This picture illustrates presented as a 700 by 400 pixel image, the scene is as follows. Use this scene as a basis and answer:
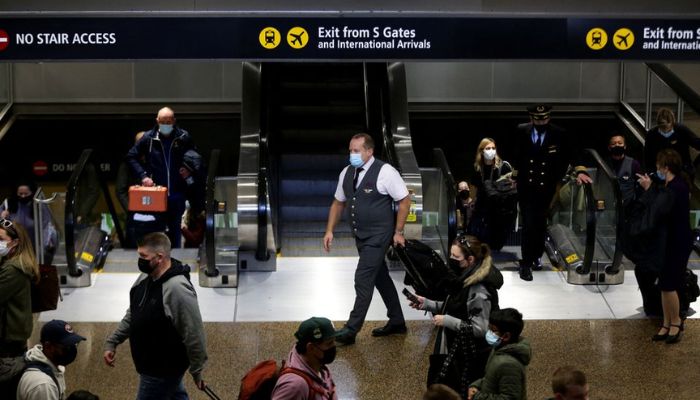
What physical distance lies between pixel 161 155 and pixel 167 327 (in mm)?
5388

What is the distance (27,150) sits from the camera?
17.4 metres

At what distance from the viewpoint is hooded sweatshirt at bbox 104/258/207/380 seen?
6254 mm

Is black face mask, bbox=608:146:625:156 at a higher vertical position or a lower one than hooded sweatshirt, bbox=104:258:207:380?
higher

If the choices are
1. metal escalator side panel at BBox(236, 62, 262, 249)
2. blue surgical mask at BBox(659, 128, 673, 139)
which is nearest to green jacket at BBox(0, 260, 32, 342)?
metal escalator side panel at BBox(236, 62, 262, 249)

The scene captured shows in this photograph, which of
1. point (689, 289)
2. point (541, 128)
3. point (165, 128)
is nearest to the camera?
point (689, 289)

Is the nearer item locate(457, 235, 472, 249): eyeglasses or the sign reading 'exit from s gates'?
locate(457, 235, 472, 249): eyeglasses

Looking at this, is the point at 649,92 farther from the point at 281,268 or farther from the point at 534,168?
the point at 281,268

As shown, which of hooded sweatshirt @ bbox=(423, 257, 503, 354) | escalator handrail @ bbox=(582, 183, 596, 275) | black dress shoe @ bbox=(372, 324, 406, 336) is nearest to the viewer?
hooded sweatshirt @ bbox=(423, 257, 503, 354)

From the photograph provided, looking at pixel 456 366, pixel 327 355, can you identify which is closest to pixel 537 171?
Result: pixel 456 366

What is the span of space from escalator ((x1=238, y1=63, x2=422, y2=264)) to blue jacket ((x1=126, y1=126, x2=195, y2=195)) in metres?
0.77

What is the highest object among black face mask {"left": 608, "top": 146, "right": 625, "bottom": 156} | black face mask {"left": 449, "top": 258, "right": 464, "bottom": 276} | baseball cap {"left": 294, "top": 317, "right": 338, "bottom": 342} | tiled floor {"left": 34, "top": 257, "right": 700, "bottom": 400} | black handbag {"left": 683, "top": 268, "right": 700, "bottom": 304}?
black face mask {"left": 608, "top": 146, "right": 625, "bottom": 156}

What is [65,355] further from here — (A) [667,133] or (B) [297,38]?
(A) [667,133]

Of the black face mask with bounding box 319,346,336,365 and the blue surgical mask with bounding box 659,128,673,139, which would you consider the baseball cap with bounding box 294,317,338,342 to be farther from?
the blue surgical mask with bounding box 659,128,673,139

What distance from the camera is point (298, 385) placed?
17.5 ft
